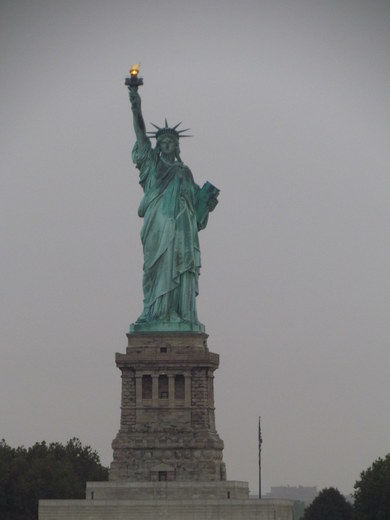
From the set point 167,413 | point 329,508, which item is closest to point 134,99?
point 167,413

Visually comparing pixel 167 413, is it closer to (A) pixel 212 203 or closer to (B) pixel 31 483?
(A) pixel 212 203

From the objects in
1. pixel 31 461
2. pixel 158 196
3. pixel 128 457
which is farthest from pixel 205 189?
pixel 31 461

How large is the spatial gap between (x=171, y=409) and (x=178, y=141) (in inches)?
466

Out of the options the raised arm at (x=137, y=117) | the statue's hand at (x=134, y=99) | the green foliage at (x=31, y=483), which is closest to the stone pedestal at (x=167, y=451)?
the raised arm at (x=137, y=117)

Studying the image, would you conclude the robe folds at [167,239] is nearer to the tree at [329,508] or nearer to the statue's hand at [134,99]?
the statue's hand at [134,99]

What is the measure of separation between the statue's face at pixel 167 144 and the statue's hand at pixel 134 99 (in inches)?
70.0

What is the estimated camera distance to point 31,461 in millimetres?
97938

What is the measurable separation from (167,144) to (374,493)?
2599cm

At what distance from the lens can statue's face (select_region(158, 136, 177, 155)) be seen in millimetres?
81000

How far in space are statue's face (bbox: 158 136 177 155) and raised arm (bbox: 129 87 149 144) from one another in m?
0.75

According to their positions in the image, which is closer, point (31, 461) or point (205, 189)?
point (205, 189)

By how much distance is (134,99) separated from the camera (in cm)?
8050

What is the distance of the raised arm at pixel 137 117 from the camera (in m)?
80.4

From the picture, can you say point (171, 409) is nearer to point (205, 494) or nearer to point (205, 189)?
point (205, 494)
